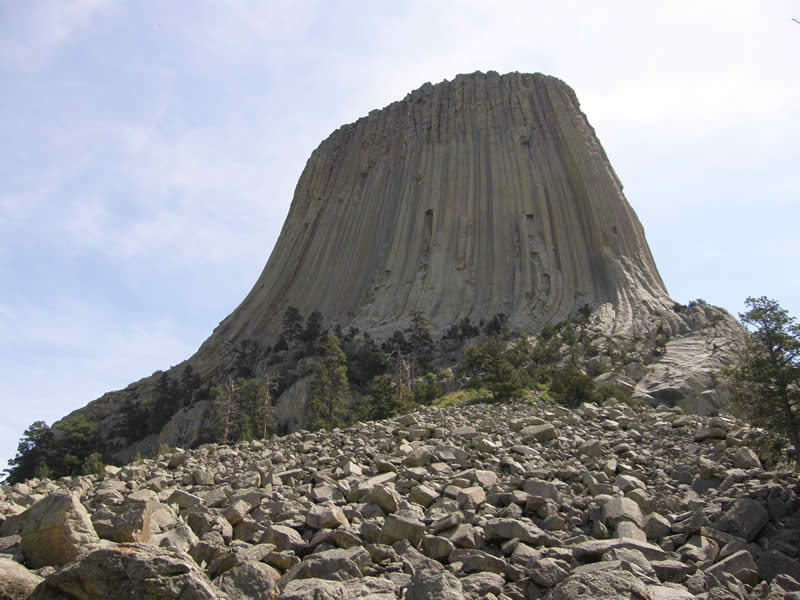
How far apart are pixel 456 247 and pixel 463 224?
7.58 ft

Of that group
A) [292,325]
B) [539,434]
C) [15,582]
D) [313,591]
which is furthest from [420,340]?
[15,582]

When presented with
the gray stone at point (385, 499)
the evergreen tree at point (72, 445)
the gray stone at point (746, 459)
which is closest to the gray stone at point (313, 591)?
the gray stone at point (385, 499)

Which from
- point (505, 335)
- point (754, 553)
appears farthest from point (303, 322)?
point (754, 553)

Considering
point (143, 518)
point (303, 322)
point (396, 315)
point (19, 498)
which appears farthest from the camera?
point (303, 322)

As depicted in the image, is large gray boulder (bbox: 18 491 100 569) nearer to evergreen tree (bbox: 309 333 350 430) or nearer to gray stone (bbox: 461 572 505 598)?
gray stone (bbox: 461 572 505 598)

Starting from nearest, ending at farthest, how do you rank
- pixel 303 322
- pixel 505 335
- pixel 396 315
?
pixel 505 335 < pixel 396 315 < pixel 303 322

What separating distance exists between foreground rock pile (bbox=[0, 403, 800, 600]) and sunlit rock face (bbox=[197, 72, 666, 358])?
1289 inches

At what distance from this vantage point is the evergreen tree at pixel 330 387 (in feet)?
97.5

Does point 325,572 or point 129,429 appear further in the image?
point 129,429

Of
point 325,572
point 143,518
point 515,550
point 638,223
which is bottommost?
point 515,550

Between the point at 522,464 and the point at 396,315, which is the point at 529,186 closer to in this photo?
the point at 396,315

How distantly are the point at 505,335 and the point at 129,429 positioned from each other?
84.8 ft

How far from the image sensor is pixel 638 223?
52125 mm

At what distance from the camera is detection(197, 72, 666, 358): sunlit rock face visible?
154ft
